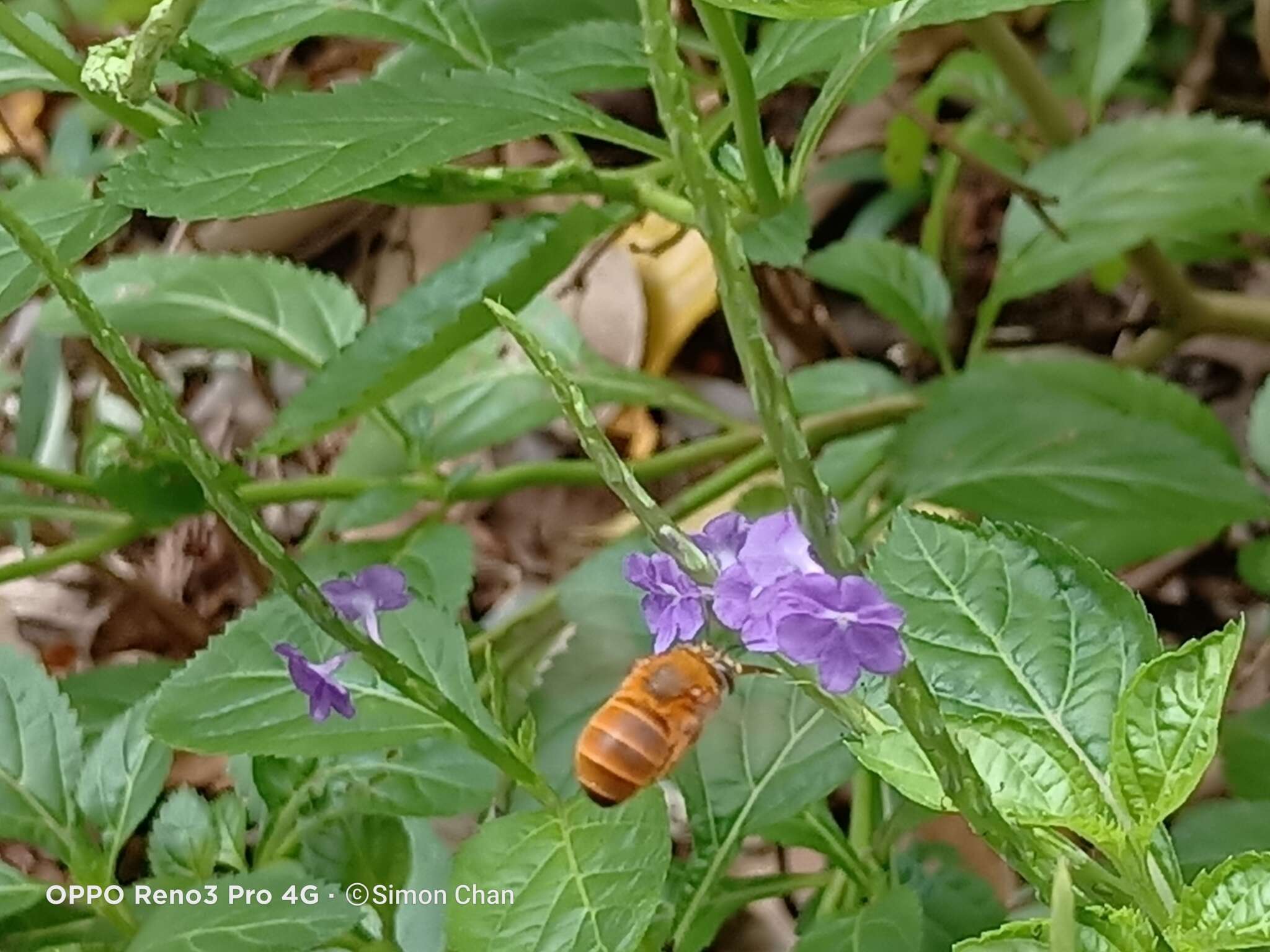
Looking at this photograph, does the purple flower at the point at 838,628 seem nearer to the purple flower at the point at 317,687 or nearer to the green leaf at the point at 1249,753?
the purple flower at the point at 317,687

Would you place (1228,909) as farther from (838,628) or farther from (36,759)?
(36,759)

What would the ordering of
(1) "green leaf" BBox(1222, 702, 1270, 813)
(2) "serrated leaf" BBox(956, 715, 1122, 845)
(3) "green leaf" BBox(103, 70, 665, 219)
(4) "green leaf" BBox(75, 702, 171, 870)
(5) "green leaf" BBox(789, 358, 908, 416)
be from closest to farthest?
(2) "serrated leaf" BBox(956, 715, 1122, 845) < (3) "green leaf" BBox(103, 70, 665, 219) < (4) "green leaf" BBox(75, 702, 171, 870) < (1) "green leaf" BBox(1222, 702, 1270, 813) < (5) "green leaf" BBox(789, 358, 908, 416)

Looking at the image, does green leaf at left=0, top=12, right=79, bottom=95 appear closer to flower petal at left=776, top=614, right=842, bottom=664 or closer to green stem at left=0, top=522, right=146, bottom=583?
green stem at left=0, top=522, right=146, bottom=583

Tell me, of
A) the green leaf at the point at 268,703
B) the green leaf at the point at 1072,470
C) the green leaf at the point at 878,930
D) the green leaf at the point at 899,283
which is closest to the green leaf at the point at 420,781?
the green leaf at the point at 268,703

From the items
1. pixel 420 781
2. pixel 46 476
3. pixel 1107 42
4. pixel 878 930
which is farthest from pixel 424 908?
pixel 1107 42

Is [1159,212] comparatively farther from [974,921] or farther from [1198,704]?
[1198,704]

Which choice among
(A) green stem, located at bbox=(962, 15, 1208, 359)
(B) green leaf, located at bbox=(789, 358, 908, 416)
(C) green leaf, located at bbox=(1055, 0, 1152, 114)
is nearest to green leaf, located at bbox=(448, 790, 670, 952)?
(B) green leaf, located at bbox=(789, 358, 908, 416)

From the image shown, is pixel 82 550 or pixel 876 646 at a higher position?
pixel 876 646
